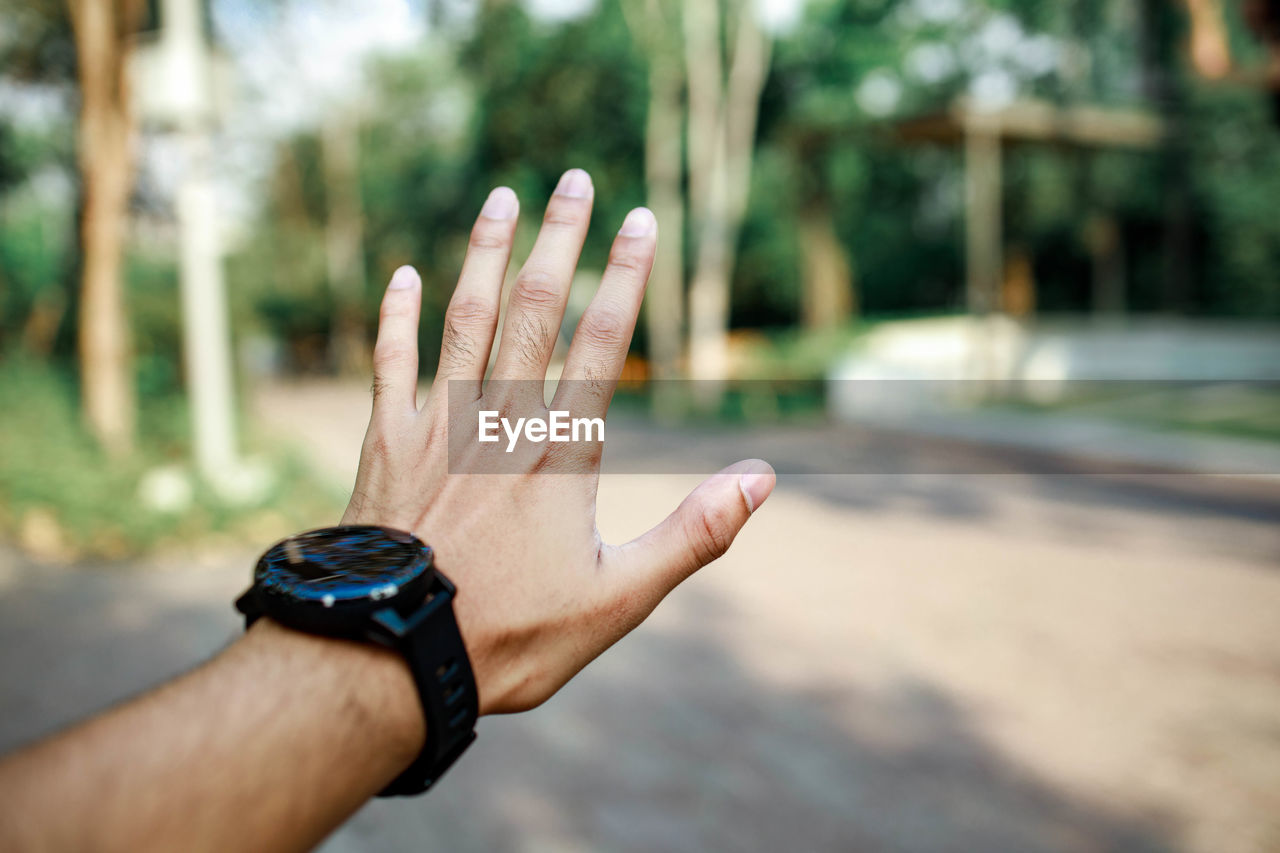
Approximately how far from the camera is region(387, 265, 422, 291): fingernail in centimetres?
150

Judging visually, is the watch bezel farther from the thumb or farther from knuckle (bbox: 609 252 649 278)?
knuckle (bbox: 609 252 649 278)

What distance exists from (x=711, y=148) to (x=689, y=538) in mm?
17176

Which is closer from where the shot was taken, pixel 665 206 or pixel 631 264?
pixel 631 264

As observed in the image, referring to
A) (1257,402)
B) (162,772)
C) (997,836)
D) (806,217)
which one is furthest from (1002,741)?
(806,217)

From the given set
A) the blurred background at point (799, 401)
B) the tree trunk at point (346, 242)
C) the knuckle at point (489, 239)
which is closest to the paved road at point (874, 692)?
the blurred background at point (799, 401)

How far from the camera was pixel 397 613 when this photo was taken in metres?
1.09

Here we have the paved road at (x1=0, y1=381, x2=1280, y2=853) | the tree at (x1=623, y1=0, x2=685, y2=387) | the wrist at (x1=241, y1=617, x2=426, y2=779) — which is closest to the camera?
the wrist at (x1=241, y1=617, x2=426, y2=779)

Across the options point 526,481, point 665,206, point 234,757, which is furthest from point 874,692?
Answer: point 665,206

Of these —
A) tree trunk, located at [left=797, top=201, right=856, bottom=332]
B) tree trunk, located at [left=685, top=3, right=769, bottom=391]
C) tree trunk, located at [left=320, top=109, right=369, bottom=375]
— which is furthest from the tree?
tree trunk, located at [left=320, top=109, right=369, bottom=375]

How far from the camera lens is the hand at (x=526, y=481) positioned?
127 centimetres

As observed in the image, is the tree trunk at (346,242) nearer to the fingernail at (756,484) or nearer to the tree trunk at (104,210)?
the tree trunk at (104,210)

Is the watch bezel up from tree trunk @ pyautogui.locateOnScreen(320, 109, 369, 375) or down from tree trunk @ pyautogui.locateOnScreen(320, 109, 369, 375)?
down

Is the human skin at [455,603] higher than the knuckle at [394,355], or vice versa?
the knuckle at [394,355]

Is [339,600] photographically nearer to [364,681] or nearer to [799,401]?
[364,681]
